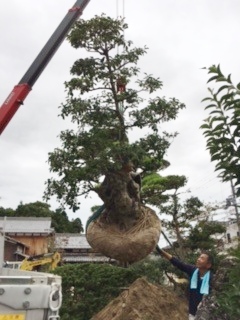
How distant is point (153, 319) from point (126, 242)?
4.58 feet

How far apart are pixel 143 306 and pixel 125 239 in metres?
1.24

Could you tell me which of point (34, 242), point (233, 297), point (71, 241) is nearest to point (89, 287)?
point (233, 297)

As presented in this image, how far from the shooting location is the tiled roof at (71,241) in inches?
1051

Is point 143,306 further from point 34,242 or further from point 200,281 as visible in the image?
point 34,242

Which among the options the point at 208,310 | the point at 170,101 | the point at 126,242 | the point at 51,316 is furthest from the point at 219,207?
the point at 51,316

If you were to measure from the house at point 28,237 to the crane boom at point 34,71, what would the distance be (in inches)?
612

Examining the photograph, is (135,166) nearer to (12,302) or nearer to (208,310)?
(208,310)

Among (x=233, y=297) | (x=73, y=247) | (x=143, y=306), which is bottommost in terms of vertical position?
(x=233, y=297)

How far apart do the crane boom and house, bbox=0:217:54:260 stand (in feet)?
51.0

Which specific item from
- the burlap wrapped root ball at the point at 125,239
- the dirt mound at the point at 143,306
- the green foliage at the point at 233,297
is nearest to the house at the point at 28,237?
the dirt mound at the point at 143,306

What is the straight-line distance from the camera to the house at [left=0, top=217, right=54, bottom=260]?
22.7m

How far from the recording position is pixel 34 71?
7.98 meters

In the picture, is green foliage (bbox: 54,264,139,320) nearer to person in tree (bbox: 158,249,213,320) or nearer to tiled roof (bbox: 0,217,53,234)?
person in tree (bbox: 158,249,213,320)

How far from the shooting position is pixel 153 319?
22.0 ft
